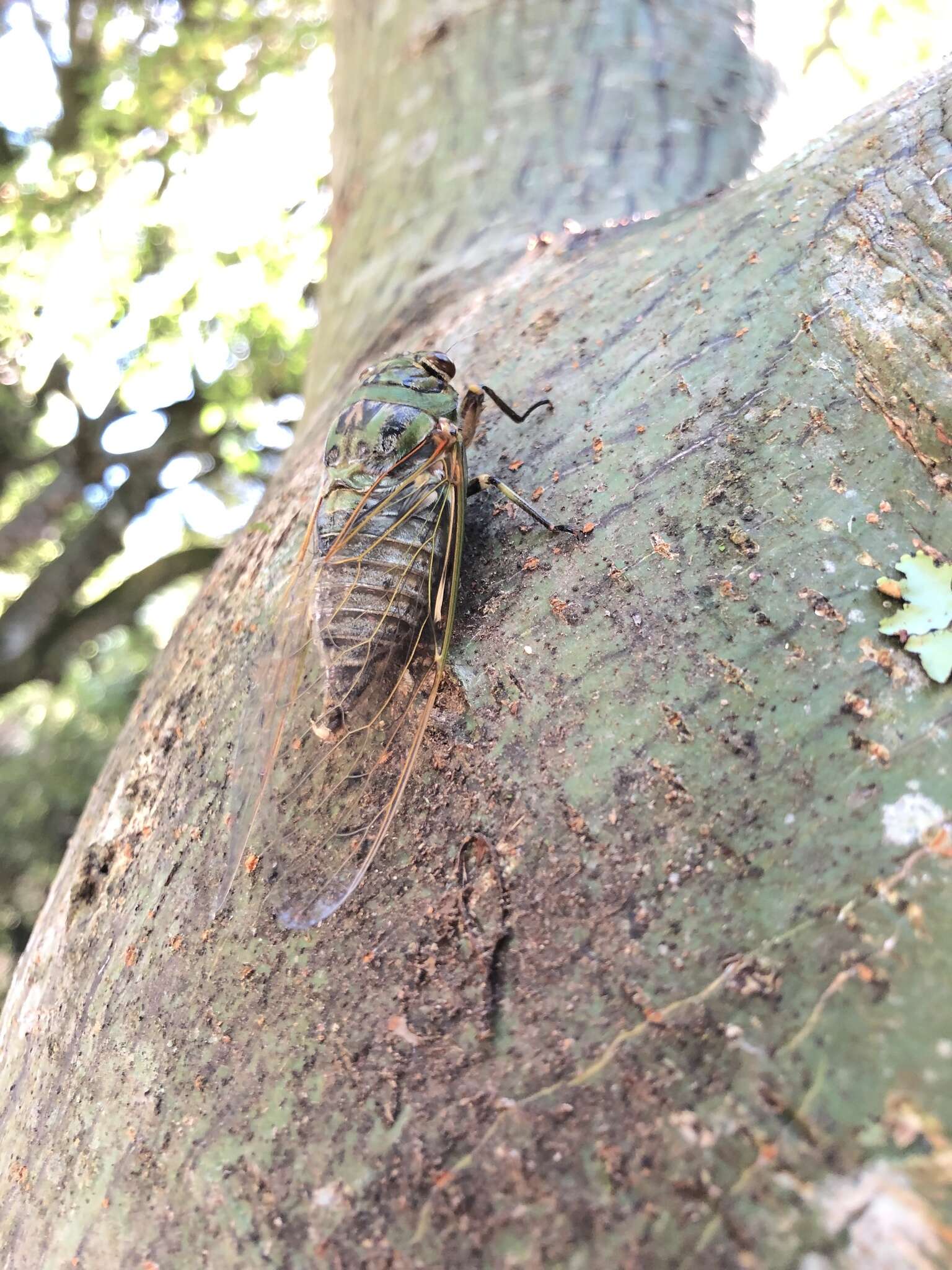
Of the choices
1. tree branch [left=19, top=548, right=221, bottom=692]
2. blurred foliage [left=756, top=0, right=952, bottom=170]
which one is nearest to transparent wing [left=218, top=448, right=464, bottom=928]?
blurred foliage [left=756, top=0, right=952, bottom=170]

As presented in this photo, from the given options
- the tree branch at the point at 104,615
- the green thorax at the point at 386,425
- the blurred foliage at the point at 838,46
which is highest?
the green thorax at the point at 386,425

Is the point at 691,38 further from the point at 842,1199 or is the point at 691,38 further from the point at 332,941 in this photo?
the point at 842,1199

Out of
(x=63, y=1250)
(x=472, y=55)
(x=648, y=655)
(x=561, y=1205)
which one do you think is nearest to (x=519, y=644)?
(x=648, y=655)

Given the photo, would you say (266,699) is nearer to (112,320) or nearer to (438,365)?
(438,365)

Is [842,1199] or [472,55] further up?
[472,55]

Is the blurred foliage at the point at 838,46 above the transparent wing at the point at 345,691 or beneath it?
beneath

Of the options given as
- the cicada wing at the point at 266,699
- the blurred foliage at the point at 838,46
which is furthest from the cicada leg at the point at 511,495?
the blurred foliage at the point at 838,46

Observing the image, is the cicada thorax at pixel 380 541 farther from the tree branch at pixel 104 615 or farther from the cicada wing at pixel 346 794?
the tree branch at pixel 104 615

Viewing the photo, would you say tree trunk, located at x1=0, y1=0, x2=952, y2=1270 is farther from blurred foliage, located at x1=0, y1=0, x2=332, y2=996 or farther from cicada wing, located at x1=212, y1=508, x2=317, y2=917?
blurred foliage, located at x1=0, y1=0, x2=332, y2=996
